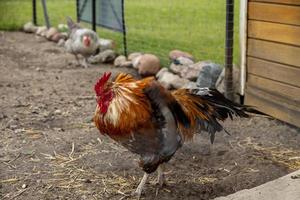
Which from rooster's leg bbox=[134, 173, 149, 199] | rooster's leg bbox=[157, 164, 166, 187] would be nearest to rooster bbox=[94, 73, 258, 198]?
rooster's leg bbox=[134, 173, 149, 199]

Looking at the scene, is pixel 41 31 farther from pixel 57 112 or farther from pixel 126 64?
pixel 57 112

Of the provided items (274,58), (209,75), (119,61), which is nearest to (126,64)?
(119,61)

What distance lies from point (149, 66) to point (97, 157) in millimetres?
3080

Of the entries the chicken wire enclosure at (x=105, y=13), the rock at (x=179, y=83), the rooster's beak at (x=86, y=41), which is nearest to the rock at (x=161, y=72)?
the rock at (x=179, y=83)

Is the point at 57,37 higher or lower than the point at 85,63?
higher

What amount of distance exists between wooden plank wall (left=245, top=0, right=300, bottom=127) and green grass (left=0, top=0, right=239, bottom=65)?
5.15ft

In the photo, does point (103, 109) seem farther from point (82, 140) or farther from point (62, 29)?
point (62, 29)

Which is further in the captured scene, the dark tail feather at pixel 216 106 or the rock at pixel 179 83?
the rock at pixel 179 83

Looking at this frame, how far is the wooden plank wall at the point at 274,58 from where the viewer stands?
4.73 meters

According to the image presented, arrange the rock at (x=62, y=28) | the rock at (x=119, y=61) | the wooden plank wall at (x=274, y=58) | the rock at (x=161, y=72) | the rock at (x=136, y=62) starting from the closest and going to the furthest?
the wooden plank wall at (x=274, y=58) → the rock at (x=161, y=72) → the rock at (x=136, y=62) → the rock at (x=119, y=61) → the rock at (x=62, y=28)

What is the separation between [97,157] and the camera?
4242mm

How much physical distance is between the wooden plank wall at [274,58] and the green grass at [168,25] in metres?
1.57

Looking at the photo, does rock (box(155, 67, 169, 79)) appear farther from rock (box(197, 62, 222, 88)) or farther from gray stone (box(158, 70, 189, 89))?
rock (box(197, 62, 222, 88))

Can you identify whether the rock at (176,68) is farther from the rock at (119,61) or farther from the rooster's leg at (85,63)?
the rooster's leg at (85,63)
